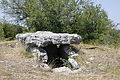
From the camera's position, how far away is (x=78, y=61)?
885cm

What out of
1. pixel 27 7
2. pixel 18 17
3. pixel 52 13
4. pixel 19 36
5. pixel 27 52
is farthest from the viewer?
pixel 18 17

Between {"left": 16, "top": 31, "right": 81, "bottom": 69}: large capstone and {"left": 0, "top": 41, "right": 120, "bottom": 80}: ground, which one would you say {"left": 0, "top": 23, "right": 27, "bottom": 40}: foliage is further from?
{"left": 16, "top": 31, "right": 81, "bottom": 69}: large capstone

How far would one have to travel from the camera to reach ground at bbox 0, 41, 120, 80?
20.7 feet

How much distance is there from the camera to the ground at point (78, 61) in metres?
6.32

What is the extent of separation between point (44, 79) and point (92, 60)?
3.15m

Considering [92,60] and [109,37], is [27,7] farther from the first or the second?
[92,60]

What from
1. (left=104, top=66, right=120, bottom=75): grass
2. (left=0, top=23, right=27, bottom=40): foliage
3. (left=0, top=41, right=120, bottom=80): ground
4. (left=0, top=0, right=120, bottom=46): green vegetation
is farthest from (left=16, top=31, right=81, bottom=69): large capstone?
(left=0, top=23, right=27, bottom=40): foliage

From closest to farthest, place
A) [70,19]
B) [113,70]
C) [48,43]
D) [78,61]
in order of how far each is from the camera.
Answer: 1. [113,70]
2. [78,61]
3. [48,43]
4. [70,19]

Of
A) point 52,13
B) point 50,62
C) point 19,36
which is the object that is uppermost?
point 52,13

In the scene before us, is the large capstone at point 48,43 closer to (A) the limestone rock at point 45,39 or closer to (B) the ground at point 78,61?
(A) the limestone rock at point 45,39

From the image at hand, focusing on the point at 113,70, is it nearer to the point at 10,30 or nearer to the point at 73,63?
the point at 73,63

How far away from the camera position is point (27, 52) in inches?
359

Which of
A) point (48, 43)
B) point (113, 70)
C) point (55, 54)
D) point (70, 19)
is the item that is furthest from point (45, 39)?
point (70, 19)

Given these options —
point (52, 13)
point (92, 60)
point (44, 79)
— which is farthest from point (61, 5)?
point (44, 79)
